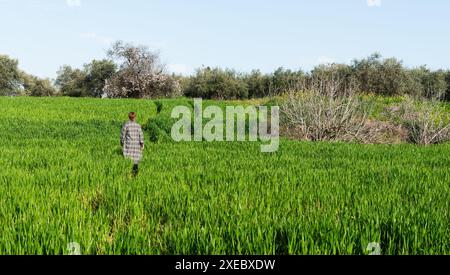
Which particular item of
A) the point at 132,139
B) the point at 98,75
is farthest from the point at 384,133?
the point at 98,75

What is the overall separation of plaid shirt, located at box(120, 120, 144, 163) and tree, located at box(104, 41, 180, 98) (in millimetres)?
49768

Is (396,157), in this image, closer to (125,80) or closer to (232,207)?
(232,207)

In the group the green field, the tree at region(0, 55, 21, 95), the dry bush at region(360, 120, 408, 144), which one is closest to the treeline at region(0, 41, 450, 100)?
the tree at region(0, 55, 21, 95)

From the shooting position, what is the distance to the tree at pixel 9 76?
252 feet

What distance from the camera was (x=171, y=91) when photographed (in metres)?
62.1

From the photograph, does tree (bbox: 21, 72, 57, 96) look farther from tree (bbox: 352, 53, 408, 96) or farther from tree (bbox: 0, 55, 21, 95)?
tree (bbox: 352, 53, 408, 96)

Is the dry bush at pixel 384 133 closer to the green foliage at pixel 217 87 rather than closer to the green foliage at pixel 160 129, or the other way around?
the green foliage at pixel 160 129

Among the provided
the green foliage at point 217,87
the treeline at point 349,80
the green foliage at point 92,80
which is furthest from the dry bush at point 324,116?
the green foliage at point 92,80

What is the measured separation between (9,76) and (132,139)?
247 ft

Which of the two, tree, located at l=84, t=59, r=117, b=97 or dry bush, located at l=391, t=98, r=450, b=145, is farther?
tree, located at l=84, t=59, r=117, b=97

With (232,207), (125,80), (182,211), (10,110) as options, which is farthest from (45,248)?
(125,80)

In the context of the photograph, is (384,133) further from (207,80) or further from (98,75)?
(98,75)

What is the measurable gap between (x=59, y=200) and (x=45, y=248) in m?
2.33

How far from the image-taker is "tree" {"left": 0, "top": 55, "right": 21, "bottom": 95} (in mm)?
76688
